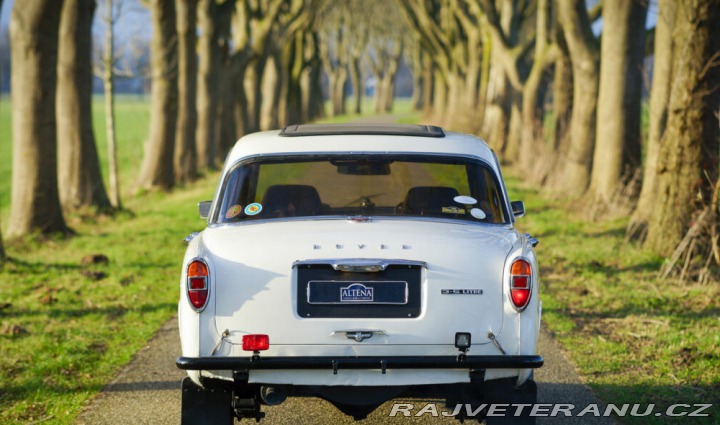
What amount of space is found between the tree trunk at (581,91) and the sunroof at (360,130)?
464 inches

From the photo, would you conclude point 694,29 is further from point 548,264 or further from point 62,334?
point 62,334

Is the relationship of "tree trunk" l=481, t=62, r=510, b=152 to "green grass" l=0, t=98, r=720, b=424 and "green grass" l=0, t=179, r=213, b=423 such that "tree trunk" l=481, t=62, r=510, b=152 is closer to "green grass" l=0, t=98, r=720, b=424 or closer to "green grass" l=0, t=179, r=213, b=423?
"green grass" l=0, t=98, r=720, b=424

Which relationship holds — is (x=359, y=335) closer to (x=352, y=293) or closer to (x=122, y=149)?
(x=352, y=293)

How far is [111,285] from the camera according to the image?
1145 cm

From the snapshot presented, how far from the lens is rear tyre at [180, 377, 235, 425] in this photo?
17.6 feet

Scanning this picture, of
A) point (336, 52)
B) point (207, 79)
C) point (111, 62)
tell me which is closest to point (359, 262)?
point (111, 62)

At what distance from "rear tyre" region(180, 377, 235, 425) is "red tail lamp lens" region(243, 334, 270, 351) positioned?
1.14ft

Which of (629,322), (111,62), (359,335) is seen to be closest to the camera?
(359,335)

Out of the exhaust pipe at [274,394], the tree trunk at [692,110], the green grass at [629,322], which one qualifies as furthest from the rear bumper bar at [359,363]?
the tree trunk at [692,110]

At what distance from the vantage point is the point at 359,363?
500 cm

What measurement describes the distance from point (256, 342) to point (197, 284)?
43 centimetres

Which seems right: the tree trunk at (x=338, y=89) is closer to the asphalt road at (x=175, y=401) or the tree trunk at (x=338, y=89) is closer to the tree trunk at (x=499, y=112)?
the tree trunk at (x=499, y=112)

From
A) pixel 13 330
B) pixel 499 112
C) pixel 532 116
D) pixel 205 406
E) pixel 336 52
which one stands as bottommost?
pixel 336 52

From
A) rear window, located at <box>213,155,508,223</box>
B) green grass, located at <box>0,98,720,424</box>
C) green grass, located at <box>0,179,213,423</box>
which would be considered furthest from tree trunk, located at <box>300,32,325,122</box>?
rear window, located at <box>213,155,508,223</box>
